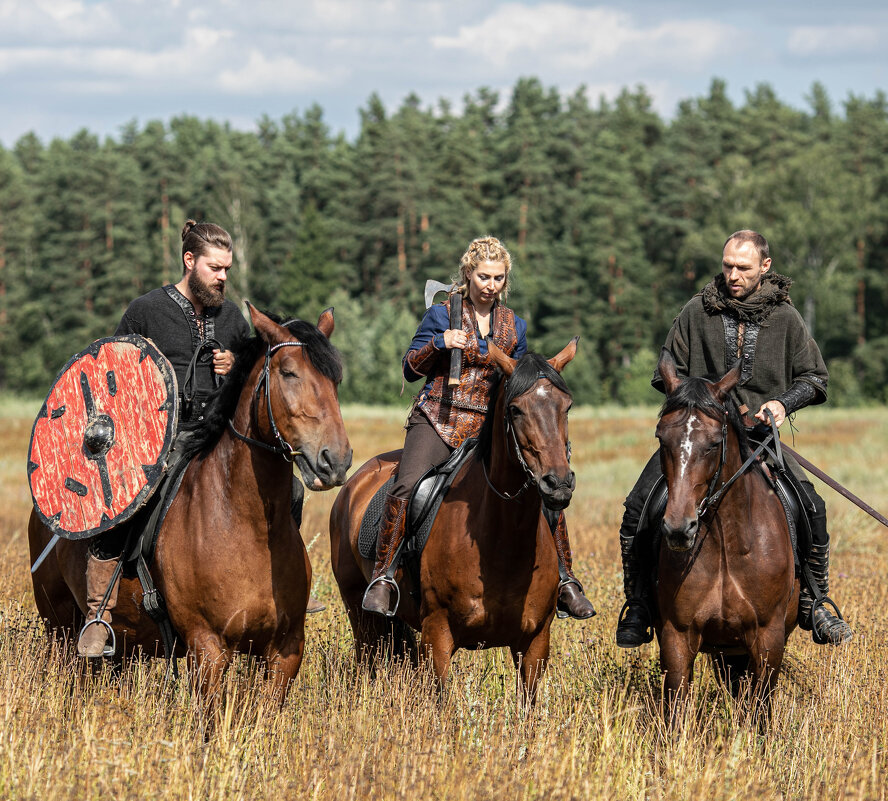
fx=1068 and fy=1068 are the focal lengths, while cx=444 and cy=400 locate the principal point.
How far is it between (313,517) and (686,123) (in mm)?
60337

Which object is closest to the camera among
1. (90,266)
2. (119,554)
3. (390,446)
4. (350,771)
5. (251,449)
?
(350,771)

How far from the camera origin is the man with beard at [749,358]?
6355 mm

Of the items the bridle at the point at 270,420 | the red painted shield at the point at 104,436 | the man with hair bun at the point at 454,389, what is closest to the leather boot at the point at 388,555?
the man with hair bun at the point at 454,389

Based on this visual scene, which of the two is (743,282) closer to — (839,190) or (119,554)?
(119,554)

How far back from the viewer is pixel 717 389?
222 inches

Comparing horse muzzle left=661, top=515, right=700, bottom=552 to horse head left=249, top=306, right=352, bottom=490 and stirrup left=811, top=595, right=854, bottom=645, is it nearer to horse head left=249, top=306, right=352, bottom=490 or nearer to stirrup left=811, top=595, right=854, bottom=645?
stirrup left=811, top=595, right=854, bottom=645

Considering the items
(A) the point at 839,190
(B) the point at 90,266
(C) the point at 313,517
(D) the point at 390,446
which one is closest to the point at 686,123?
(A) the point at 839,190

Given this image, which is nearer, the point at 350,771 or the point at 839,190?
the point at 350,771

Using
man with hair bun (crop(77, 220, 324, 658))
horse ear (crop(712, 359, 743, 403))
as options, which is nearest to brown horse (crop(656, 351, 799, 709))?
horse ear (crop(712, 359, 743, 403))

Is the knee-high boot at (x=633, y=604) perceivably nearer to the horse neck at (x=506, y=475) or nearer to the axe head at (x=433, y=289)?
the horse neck at (x=506, y=475)

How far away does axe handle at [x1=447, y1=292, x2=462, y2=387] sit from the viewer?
256 inches

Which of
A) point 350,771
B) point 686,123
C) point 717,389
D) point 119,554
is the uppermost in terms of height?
point 686,123

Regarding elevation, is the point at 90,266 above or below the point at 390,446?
above

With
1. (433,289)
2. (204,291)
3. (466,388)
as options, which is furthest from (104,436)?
(433,289)
